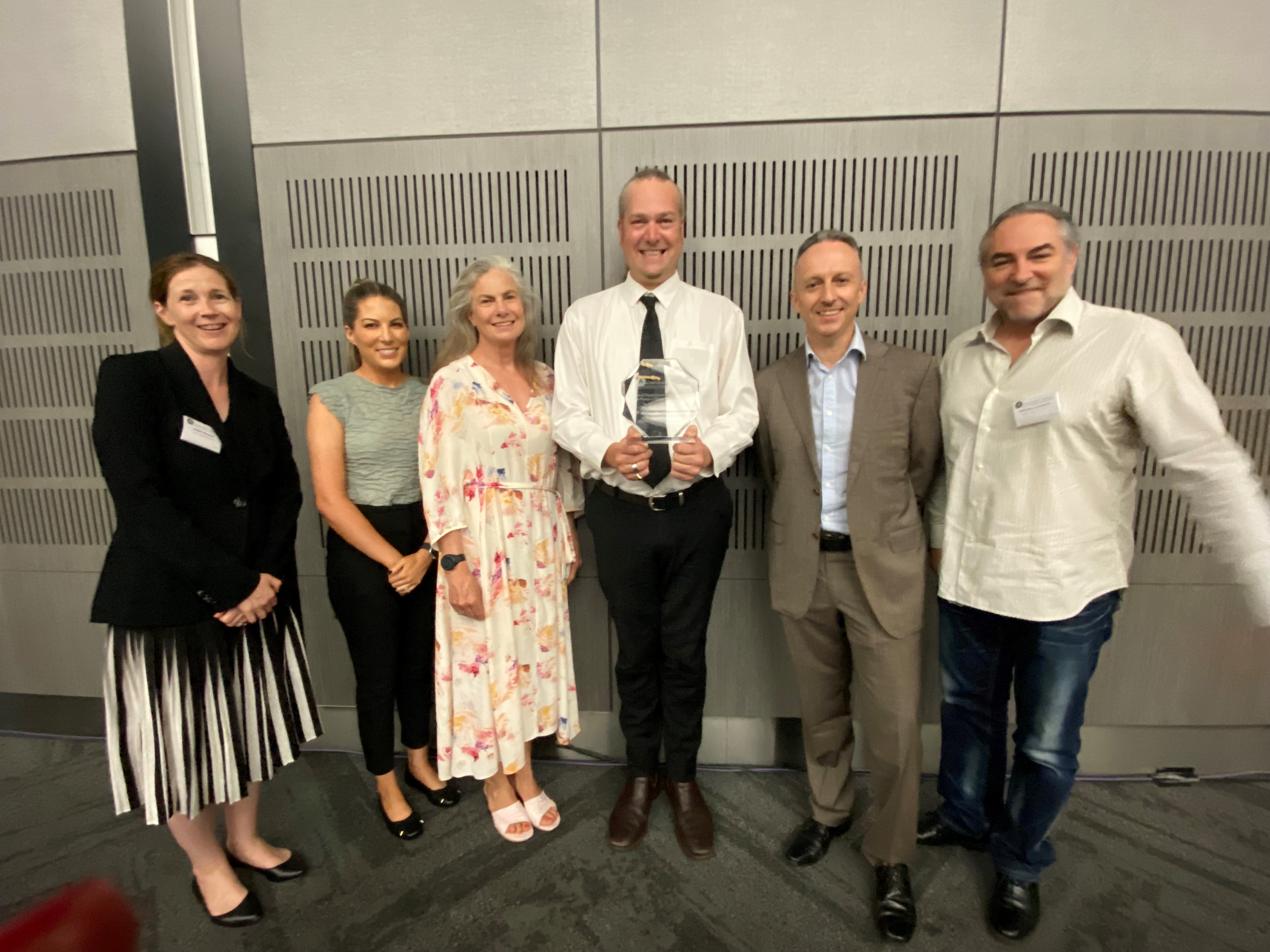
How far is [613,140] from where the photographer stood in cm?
222

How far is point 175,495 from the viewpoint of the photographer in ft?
5.40

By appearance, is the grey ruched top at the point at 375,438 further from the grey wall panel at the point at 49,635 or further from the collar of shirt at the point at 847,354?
the grey wall panel at the point at 49,635

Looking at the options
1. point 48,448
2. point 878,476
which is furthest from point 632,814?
point 48,448

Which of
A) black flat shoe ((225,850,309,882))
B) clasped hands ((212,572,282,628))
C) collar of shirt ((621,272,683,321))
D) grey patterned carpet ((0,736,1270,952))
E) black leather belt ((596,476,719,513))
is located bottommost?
grey patterned carpet ((0,736,1270,952))

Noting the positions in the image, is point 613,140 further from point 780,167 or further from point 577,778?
point 577,778

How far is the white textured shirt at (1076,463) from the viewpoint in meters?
1.43

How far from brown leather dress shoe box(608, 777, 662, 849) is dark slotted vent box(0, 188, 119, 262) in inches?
122

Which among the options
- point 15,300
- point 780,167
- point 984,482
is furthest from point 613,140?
point 15,300

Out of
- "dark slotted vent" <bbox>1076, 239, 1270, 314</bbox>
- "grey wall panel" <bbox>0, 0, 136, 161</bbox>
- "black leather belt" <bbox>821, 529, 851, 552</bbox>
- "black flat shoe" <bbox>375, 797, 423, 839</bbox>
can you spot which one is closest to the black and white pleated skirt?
"black flat shoe" <bbox>375, 797, 423, 839</bbox>

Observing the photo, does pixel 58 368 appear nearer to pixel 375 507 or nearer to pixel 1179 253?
pixel 375 507

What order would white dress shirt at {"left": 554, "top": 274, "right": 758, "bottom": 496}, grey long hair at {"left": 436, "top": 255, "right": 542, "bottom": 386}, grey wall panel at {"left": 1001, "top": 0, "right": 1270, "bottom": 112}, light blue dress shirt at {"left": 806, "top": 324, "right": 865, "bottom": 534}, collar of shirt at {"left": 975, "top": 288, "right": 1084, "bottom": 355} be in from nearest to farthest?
1. collar of shirt at {"left": 975, "top": 288, "right": 1084, "bottom": 355}
2. light blue dress shirt at {"left": 806, "top": 324, "right": 865, "bottom": 534}
3. white dress shirt at {"left": 554, "top": 274, "right": 758, "bottom": 496}
4. grey long hair at {"left": 436, "top": 255, "right": 542, "bottom": 386}
5. grey wall panel at {"left": 1001, "top": 0, "right": 1270, "bottom": 112}

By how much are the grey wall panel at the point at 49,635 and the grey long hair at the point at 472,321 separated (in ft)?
7.37

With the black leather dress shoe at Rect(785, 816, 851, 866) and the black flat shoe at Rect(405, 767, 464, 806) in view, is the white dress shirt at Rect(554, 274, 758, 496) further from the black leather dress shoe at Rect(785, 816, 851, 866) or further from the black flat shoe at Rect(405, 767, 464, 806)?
the black flat shoe at Rect(405, 767, 464, 806)

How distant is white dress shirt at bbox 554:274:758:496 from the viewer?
185 centimetres
